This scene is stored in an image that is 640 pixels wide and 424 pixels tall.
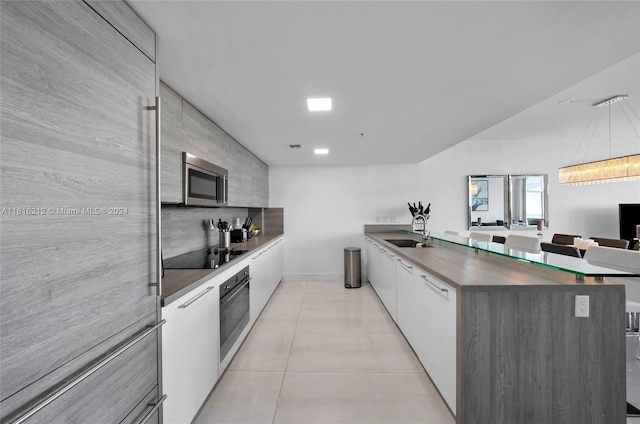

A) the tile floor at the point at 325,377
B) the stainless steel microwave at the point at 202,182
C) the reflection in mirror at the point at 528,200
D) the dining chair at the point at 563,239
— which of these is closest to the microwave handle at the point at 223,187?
the stainless steel microwave at the point at 202,182

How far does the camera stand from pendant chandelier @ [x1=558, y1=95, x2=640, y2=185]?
344 cm

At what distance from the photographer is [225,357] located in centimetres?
222

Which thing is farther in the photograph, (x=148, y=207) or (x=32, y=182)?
(x=148, y=207)

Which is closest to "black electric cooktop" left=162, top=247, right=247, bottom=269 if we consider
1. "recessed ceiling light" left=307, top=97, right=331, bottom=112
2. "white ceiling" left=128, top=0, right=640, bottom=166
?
"white ceiling" left=128, top=0, right=640, bottom=166

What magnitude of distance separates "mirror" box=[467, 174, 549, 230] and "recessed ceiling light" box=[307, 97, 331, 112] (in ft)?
12.8

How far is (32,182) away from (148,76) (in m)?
0.76

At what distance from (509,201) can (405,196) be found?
1.83 metres

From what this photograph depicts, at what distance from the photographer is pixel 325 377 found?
7.21 ft

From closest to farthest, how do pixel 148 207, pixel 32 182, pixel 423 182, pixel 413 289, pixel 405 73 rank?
pixel 32 182 < pixel 148 207 < pixel 405 73 < pixel 413 289 < pixel 423 182

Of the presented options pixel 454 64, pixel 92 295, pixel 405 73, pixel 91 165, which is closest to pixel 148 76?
pixel 91 165

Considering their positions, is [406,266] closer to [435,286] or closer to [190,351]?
[435,286]

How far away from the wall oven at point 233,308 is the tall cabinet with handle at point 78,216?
0.84 meters

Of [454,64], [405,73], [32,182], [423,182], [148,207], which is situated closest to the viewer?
[32,182]

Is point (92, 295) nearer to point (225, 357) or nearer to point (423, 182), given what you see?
point (225, 357)
